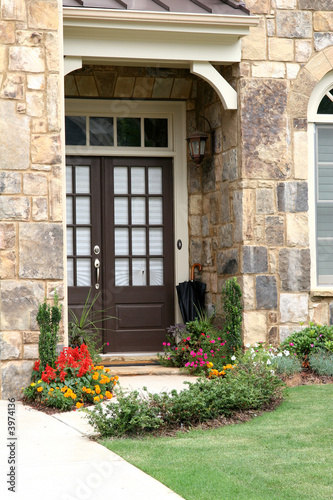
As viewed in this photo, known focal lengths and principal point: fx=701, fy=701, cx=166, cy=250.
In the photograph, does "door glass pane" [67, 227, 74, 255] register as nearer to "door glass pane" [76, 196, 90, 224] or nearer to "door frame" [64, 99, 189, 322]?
"door glass pane" [76, 196, 90, 224]

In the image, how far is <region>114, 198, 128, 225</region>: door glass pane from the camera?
8281 mm

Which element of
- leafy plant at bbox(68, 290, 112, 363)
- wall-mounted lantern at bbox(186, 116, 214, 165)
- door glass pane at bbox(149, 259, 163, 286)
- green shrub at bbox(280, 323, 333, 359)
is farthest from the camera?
door glass pane at bbox(149, 259, 163, 286)

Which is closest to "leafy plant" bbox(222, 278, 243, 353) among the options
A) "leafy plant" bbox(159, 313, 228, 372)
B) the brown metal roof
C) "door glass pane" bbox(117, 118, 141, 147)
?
"leafy plant" bbox(159, 313, 228, 372)

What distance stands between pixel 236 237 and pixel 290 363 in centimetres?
157

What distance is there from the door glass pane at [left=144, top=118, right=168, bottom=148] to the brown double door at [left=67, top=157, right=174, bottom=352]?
19cm

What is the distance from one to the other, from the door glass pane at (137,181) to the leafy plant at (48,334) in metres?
2.75

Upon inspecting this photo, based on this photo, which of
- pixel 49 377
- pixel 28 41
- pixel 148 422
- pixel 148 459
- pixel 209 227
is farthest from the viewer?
pixel 209 227

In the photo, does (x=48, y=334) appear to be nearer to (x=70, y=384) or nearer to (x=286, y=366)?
(x=70, y=384)

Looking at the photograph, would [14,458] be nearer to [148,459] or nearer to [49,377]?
[148,459]

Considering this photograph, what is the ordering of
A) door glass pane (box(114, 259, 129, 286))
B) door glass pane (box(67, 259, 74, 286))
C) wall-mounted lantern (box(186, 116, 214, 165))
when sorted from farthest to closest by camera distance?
door glass pane (box(114, 259, 129, 286)), door glass pane (box(67, 259, 74, 286)), wall-mounted lantern (box(186, 116, 214, 165))

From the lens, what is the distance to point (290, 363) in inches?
256

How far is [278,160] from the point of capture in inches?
291

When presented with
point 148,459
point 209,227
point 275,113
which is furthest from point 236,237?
point 148,459

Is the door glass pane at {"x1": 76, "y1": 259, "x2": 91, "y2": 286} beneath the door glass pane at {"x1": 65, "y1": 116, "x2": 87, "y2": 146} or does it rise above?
beneath
